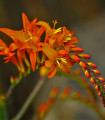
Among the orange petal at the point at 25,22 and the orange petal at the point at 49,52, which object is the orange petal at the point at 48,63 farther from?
the orange petal at the point at 25,22

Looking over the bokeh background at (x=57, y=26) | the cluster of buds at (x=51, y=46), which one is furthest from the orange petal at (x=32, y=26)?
the bokeh background at (x=57, y=26)

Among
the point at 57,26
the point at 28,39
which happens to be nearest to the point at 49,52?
the point at 28,39

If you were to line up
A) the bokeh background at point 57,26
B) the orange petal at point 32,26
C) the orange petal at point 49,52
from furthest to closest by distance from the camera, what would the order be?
the bokeh background at point 57,26 → the orange petal at point 32,26 → the orange petal at point 49,52

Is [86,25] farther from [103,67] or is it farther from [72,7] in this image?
[103,67]

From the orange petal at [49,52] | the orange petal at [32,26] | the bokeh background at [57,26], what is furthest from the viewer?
the bokeh background at [57,26]

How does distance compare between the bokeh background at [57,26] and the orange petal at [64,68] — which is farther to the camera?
the bokeh background at [57,26]

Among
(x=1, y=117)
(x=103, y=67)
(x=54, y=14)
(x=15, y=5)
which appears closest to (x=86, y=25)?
(x=54, y=14)

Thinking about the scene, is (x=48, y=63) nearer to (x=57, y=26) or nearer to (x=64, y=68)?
(x=64, y=68)
